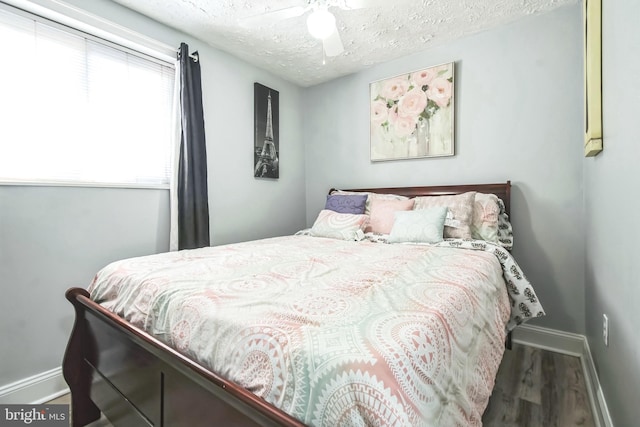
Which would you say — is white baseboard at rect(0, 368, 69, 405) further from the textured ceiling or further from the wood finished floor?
the textured ceiling

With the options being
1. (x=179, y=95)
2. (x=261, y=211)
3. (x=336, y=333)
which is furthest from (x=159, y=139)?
(x=336, y=333)

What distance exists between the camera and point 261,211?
3.13 meters

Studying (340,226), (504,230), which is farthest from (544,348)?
(340,226)

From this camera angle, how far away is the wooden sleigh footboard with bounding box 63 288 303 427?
735mm

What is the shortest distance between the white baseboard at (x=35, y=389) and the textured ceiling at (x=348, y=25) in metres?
2.45

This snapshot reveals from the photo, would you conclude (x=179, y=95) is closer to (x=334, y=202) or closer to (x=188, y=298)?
(x=334, y=202)

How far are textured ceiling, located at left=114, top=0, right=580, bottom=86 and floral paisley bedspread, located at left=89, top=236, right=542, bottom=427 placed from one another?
69.2 inches

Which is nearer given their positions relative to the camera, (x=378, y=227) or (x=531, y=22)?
(x=531, y=22)

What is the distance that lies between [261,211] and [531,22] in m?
2.81

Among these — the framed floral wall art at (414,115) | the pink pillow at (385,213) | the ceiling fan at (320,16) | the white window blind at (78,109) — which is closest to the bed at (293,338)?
the pink pillow at (385,213)

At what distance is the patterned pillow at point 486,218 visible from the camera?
2.15 metres

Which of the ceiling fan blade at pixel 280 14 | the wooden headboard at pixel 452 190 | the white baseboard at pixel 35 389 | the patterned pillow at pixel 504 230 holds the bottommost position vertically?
the white baseboard at pixel 35 389

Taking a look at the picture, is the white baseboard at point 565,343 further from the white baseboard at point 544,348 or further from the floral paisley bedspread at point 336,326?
the floral paisley bedspread at point 336,326

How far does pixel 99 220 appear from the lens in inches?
77.8
